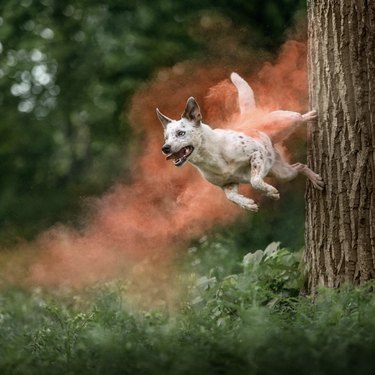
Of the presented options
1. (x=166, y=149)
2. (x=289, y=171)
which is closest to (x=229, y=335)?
(x=166, y=149)

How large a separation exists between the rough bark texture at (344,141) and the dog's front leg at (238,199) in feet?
2.59

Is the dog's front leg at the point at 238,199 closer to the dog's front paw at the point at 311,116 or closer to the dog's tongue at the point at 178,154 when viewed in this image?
the dog's tongue at the point at 178,154

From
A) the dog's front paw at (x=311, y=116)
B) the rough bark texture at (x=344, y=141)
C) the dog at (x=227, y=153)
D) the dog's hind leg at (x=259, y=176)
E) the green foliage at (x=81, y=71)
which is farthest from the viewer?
the green foliage at (x=81, y=71)

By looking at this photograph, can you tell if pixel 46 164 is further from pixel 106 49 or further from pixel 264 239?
pixel 264 239

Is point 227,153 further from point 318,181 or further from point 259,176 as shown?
point 318,181

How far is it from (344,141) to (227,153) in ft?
3.34

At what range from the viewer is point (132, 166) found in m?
15.3

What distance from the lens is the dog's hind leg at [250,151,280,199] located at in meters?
7.51

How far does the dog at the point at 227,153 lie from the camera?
24.2ft

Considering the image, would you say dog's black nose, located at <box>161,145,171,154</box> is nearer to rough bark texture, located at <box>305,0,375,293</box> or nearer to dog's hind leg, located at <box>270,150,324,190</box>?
dog's hind leg, located at <box>270,150,324,190</box>

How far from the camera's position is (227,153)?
7605 mm

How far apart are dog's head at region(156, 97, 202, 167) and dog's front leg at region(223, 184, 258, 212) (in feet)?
1.70

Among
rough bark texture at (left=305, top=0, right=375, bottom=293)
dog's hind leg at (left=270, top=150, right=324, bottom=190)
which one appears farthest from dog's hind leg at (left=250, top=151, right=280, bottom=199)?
rough bark texture at (left=305, top=0, right=375, bottom=293)

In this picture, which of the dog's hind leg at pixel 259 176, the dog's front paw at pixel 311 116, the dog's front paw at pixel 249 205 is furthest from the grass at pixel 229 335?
the dog's front paw at pixel 311 116
